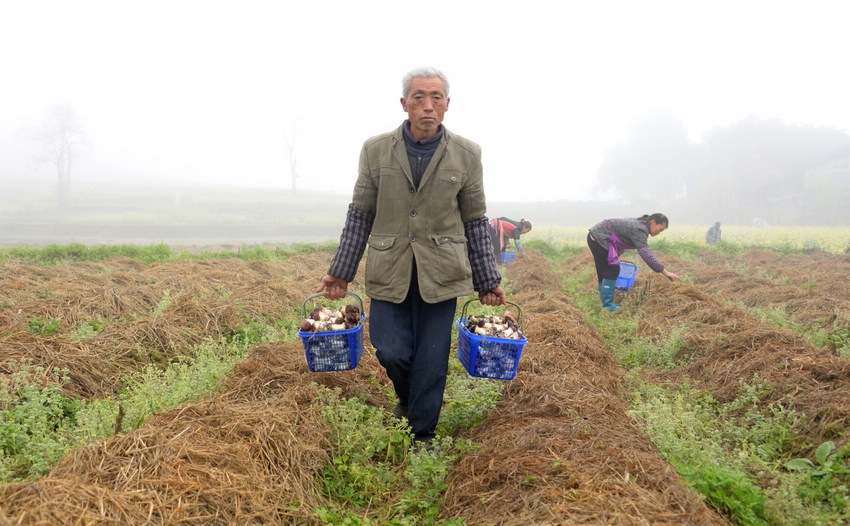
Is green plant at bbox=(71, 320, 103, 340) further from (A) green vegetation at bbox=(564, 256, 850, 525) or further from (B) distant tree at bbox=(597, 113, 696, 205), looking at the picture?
(B) distant tree at bbox=(597, 113, 696, 205)

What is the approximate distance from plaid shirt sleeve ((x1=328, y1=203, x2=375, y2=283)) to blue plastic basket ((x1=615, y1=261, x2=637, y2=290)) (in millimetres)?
6047

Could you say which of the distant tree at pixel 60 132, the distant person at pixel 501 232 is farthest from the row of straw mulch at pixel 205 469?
the distant tree at pixel 60 132

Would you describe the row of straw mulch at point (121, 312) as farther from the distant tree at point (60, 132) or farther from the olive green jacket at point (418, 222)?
the distant tree at point (60, 132)

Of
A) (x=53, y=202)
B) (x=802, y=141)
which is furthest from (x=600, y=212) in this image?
(x=53, y=202)

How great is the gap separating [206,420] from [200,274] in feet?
23.4

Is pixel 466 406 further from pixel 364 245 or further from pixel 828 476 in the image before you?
pixel 828 476

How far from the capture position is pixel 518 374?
4016 mm

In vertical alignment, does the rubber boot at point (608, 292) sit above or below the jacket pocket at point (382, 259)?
below

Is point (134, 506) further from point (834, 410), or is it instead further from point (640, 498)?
point (834, 410)

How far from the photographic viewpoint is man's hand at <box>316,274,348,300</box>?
3228 mm

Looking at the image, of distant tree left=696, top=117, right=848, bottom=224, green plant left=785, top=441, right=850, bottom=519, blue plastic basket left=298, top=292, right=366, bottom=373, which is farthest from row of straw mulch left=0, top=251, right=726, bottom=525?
distant tree left=696, top=117, right=848, bottom=224

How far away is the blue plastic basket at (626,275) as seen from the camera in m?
7.88

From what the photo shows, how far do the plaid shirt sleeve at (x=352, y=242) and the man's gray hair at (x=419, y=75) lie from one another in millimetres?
855

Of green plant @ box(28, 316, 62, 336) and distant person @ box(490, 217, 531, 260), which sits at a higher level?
distant person @ box(490, 217, 531, 260)
